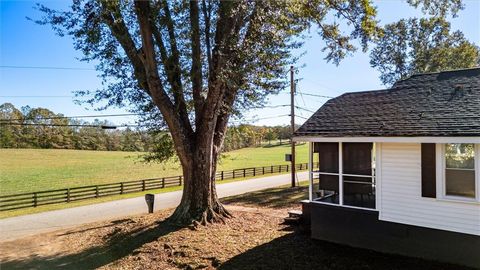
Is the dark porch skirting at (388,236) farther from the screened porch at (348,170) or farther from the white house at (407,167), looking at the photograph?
the screened porch at (348,170)

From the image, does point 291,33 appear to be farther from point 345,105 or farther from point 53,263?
point 53,263

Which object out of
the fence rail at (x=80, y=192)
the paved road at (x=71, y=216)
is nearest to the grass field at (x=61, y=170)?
the fence rail at (x=80, y=192)

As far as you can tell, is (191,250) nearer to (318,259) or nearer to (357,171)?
(318,259)

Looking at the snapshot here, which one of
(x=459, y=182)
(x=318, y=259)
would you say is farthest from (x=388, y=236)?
(x=459, y=182)

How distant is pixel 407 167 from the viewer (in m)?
7.91

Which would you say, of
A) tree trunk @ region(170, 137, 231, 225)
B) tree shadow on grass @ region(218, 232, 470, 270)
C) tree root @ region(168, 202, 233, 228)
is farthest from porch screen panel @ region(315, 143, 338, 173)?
tree root @ region(168, 202, 233, 228)

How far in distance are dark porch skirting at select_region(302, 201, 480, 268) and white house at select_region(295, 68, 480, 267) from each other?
0.02m

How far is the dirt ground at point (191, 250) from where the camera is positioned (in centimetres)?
780

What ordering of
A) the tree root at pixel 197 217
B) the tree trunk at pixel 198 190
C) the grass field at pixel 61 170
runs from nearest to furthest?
the tree root at pixel 197 217 → the tree trunk at pixel 198 190 → the grass field at pixel 61 170

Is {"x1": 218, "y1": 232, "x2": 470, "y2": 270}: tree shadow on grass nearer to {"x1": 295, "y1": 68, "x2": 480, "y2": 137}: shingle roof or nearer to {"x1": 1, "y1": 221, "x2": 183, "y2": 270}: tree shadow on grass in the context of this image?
{"x1": 295, "y1": 68, "x2": 480, "y2": 137}: shingle roof

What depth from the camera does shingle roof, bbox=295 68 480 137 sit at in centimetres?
746

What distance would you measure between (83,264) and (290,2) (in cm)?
884

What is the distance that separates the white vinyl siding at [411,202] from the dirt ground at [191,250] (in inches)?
35.3

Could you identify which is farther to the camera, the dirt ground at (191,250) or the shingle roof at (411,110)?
the dirt ground at (191,250)
